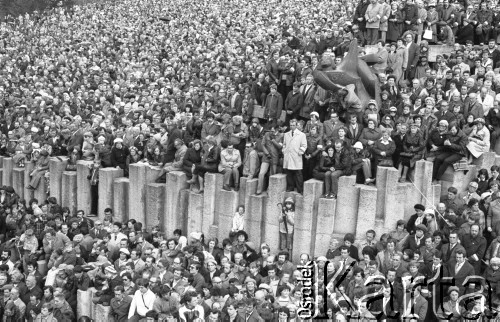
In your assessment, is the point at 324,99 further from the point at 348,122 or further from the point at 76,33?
the point at 76,33

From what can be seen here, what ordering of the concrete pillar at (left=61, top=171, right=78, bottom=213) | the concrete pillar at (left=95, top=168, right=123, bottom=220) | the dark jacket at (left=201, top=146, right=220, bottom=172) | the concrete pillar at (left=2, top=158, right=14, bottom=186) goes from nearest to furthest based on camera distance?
1. the dark jacket at (left=201, top=146, right=220, bottom=172)
2. the concrete pillar at (left=95, top=168, right=123, bottom=220)
3. the concrete pillar at (left=61, top=171, right=78, bottom=213)
4. the concrete pillar at (left=2, top=158, right=14, bottom=186)

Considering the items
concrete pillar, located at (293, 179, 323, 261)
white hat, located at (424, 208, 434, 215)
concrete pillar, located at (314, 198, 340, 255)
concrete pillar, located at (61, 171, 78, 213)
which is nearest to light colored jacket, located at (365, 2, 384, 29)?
concrete pillar, located at (293, 179, 323, 261)

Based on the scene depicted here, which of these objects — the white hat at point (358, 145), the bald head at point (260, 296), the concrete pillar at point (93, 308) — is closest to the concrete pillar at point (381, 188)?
the white hat at point (358, 145)

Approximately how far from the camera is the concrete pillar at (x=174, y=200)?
2586 cm

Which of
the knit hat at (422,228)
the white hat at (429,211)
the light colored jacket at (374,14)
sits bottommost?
the knit hat at (422,228)

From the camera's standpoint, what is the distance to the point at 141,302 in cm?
2075

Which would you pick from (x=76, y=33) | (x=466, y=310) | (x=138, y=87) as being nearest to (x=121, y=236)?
(x=466, y=310)

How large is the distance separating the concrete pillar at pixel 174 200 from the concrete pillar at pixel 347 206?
13.9 ft

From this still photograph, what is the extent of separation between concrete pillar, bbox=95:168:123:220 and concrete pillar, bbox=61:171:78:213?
3.03 ft

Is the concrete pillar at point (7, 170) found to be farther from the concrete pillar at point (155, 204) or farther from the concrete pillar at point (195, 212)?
the concrete pillar at point (195, 212)

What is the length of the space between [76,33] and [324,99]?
2270cm

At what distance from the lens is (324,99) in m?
25.2

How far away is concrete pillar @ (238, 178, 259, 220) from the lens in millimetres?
24297

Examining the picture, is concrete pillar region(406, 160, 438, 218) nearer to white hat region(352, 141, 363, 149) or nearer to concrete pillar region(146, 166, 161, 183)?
white hat region(352, 141, 363, 149)
